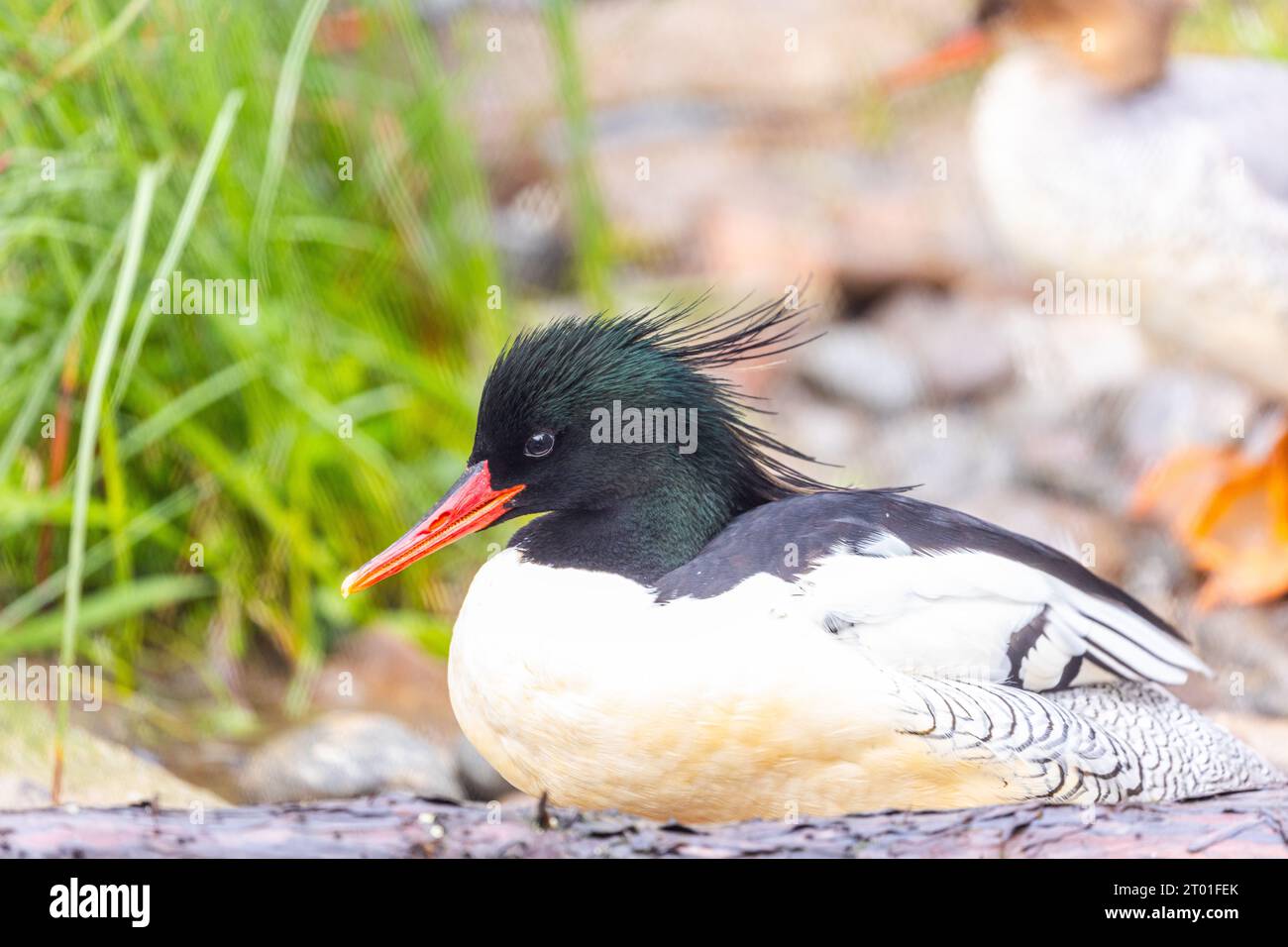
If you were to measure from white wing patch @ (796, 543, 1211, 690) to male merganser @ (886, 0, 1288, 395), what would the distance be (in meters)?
2.28

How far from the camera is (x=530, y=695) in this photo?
2.36 meters

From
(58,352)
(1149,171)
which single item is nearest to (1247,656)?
(1149,171)

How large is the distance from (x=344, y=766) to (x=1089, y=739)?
1.90m

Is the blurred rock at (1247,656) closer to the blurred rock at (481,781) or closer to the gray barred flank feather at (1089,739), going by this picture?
the gray barred flank feather at (1089,739)

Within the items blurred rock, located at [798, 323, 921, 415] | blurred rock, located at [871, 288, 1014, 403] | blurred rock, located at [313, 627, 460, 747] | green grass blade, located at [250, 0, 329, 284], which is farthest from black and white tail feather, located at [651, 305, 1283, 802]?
blurred rock, located at [871, 288, 1014, 403]

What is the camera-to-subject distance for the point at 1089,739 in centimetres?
248

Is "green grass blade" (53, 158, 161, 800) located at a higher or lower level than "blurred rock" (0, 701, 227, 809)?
higher

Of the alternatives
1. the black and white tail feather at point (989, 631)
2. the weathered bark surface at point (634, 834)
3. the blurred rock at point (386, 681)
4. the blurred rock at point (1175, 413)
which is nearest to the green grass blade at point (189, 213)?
the blurred rock at point (386, 681)

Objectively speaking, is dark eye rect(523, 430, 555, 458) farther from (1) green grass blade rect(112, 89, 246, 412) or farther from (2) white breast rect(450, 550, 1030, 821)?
(1) green grass blade rect(112, 89, 246, 412)

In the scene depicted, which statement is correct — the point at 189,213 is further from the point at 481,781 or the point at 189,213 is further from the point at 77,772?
the point at 481,781

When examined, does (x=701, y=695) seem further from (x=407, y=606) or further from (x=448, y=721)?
(x=407, y=606)

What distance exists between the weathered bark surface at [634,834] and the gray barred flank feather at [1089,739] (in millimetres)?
296

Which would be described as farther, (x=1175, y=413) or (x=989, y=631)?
(x=1175, y=413)

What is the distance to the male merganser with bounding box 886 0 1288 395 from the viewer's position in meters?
4.55
